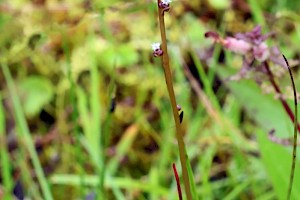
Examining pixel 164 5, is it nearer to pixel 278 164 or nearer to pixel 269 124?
pixel 278 164

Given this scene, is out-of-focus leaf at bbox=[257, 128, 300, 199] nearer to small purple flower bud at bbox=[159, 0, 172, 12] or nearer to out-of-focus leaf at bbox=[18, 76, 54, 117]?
small purple flower bud at bbox=[159, 0, 172, 12]

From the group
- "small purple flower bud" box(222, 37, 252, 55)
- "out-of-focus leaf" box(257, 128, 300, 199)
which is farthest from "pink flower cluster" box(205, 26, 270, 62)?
"out-of-focus leaf" box(257, 128, 300, 199)

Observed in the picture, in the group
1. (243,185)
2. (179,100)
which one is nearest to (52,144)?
A: (179,100)

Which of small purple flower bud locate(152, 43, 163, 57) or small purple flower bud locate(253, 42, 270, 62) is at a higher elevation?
small purple flower bud locate(152, 43, 163, 57)

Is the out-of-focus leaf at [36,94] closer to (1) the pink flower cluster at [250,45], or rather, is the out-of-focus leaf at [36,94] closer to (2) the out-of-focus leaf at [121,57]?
(2) the out-of-focus leaf at [121,57]

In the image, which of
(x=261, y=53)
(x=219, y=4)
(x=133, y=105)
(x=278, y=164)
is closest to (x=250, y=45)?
(x=261, y=53)

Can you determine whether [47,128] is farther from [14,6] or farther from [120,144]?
[14,6]

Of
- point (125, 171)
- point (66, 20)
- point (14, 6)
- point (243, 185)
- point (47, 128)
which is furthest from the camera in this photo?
point (14, 6)

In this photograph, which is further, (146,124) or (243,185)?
(146,124)

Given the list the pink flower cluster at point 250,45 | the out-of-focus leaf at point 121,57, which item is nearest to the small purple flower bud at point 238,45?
the pink flower cluster at point 250,45
